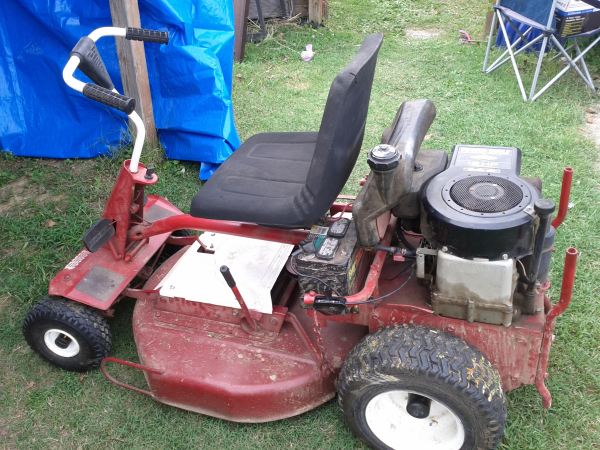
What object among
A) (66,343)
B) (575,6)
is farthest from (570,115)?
(66,343)

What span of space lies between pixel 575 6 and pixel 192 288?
4113mm

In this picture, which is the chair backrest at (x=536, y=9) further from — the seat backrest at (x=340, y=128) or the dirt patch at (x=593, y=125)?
the seat backrest at (x=340, y=128)

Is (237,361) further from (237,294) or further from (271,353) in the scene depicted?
(237,294)

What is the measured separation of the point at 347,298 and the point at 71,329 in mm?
1339

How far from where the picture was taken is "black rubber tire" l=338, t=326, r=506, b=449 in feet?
6.80

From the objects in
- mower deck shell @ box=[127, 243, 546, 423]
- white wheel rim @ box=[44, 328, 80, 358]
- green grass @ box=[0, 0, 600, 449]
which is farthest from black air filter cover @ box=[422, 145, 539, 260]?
white wheel rim @ box=[44, 328, 80, 358]

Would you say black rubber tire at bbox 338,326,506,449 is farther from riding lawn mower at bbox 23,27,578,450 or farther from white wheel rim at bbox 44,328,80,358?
white wheel rim at bbox 44,328,80,358

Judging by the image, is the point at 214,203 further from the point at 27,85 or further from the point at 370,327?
the point at 27,85

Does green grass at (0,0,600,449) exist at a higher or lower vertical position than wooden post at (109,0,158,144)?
lower

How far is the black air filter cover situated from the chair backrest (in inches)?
128

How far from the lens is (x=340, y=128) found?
216 cm

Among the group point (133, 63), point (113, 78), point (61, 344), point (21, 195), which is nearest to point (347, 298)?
point (61, 344)

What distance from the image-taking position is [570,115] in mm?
4879

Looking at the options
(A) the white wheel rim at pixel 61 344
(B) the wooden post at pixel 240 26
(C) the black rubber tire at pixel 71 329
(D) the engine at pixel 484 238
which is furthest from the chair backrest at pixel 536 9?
(A) the white wheel rim at pixel 61 344
